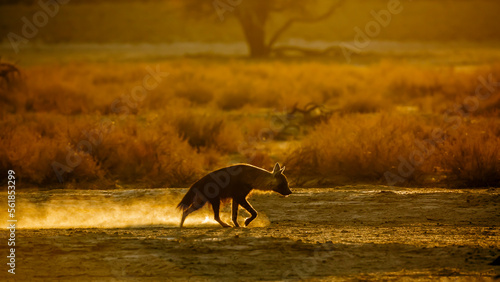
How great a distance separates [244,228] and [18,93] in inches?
607

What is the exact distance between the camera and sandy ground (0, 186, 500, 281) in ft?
24.2

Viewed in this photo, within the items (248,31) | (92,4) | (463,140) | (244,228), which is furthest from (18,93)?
(92,4)

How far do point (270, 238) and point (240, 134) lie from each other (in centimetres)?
845

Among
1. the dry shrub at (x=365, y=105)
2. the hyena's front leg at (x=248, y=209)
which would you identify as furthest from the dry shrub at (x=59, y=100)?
the hyena's front leg at (x=248, y=209)

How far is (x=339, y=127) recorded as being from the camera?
15.2m

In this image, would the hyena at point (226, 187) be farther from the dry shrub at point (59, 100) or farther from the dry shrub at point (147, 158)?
the dry shrub at point (59, 100)

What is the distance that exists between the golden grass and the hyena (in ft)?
13.5

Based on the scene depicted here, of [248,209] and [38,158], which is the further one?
[38,158]

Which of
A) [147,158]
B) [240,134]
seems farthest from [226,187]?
[240,134]

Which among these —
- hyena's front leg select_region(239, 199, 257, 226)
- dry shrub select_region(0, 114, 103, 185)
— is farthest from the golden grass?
hyena's front leg select_region(239, 199, 257, 226)

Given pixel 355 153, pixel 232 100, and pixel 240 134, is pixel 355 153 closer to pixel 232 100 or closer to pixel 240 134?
pixel 240 134

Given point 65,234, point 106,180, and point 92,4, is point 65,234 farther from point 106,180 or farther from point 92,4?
point 92,4

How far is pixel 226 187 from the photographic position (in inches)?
352

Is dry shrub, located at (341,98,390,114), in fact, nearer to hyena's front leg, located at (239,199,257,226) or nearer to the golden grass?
the golden grass
